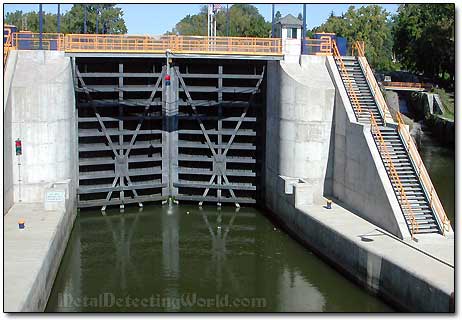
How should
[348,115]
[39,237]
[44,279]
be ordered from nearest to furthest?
1. [44,279]
2. [39,237]
3. [348,115]

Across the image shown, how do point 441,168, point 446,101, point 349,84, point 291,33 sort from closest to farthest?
point 349,84 < point 291,33 < point 441,168 < point 446,101

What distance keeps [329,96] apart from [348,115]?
1.55 m

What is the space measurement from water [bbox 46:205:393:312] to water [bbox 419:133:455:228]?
7.39 m

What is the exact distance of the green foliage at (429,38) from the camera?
5494cm

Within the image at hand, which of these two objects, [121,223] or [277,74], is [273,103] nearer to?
[277,74]

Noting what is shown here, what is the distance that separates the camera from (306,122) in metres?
24.1

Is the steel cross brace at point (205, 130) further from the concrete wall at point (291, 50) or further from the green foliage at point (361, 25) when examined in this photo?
the green foliage at point (361, 25)

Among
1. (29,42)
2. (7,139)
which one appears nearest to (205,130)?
(29,42)

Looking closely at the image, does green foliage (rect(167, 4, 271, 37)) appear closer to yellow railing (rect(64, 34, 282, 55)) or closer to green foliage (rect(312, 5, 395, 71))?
green foliage (rect(312, 5, 395, 71))

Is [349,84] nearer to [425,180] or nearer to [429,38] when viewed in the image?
[425,180]

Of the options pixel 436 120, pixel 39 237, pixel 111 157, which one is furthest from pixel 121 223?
pixel 436 120

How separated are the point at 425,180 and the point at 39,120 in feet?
41.8

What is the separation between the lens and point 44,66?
23.6 metres

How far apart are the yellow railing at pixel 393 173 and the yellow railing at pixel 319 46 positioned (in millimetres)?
4578
